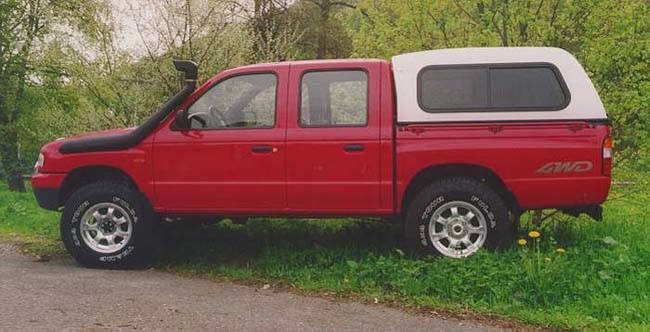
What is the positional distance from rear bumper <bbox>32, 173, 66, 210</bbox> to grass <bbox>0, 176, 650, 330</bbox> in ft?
3.44

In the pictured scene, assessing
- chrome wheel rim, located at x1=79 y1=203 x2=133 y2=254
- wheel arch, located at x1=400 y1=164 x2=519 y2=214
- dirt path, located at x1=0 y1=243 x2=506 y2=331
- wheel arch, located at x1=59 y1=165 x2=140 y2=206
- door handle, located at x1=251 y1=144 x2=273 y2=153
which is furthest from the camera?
wheel arch, located at x1=59 y1=165 x2=140 y2=206

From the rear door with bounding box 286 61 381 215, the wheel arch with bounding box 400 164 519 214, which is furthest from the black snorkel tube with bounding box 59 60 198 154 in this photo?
the wheel arch with bounding box 400 164 519 214

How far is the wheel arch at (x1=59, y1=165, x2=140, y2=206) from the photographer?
23.6ft

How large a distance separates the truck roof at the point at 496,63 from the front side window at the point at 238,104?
1269 millimetres

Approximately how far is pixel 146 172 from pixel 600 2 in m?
6.96

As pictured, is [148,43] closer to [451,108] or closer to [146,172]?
[146,172]

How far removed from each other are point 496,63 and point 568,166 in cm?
118

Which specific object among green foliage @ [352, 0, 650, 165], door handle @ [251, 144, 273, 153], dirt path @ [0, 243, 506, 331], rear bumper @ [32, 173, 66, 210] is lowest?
dirt path @ [0, 243, 506, 331]

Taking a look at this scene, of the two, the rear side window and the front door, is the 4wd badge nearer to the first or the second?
the rear side window

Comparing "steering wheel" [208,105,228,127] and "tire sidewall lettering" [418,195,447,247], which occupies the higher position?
"steering wheel" [208,105,228,127]

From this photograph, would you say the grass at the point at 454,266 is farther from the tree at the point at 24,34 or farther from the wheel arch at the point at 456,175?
the tree at the point at 24,34

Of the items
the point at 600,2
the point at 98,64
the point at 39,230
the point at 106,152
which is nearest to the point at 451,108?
the point at 106,152

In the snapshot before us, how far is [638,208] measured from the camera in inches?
348

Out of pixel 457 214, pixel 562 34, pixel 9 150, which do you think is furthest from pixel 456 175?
pixel 9 150
